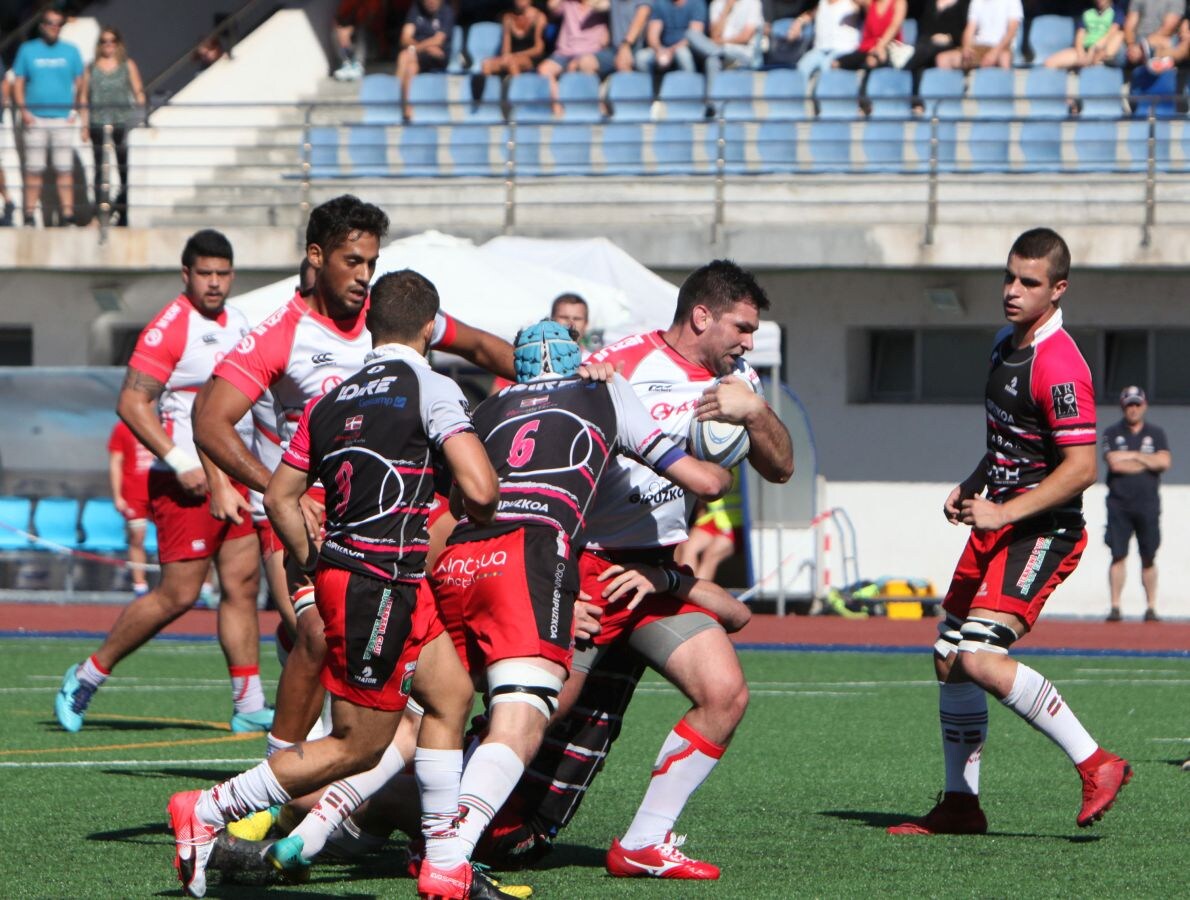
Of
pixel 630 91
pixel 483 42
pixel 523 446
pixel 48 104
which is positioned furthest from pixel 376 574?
pixel 483 42

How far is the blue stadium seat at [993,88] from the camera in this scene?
21047 millimetres

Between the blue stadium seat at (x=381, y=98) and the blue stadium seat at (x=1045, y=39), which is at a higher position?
the blue stadium seat at (x=1045, y=39)

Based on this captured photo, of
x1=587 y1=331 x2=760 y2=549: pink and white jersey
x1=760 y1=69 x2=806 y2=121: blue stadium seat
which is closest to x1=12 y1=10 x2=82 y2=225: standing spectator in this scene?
x1=760 y1=69 x2=806 y2=121: blue stadium seat

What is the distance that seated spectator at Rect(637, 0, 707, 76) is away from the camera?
877 inches

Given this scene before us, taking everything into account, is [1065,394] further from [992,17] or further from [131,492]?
[992,17]

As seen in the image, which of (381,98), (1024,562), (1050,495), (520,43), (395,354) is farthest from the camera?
(381,98)

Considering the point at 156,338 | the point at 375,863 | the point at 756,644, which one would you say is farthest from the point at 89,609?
the point at 375,863

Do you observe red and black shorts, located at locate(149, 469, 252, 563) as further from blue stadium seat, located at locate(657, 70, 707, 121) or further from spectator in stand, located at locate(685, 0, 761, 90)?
spectator in stand, located at locate(685, 0, 761, 90)

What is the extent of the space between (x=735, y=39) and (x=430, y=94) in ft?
11.7

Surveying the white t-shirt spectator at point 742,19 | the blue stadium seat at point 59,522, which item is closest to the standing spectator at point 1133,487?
the white t-shirt spectator at point 742,19

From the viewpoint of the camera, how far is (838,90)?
2155cm

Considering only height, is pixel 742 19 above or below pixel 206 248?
above

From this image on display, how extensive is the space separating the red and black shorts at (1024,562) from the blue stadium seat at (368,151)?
1534 centimetres

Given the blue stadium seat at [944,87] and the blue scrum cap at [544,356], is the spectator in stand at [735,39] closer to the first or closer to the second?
the blue stadium seat at [944,87]
